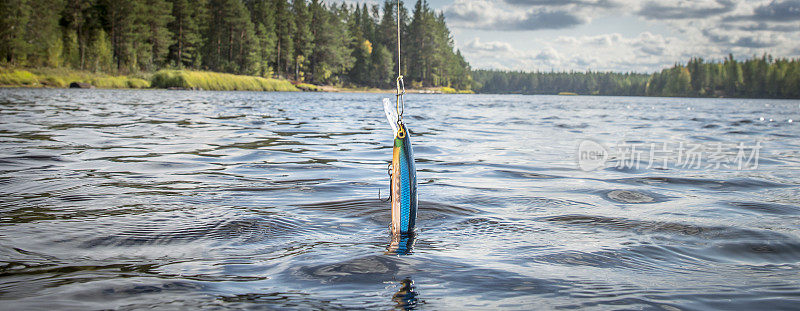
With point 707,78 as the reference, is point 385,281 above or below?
below

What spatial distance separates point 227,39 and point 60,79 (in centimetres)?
3444

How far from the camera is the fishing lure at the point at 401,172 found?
3160 mm

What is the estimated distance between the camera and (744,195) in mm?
5758

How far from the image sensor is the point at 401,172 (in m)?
3.24

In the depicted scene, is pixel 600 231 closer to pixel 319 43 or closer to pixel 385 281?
pixel 385 281

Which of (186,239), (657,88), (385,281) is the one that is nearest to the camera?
(385,281)

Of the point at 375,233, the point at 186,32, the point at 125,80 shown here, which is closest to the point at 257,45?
the point at 186,32

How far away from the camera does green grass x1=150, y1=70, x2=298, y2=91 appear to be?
49000 millimetres

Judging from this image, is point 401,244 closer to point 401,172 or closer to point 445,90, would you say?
point 401,172

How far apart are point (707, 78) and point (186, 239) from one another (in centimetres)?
16807

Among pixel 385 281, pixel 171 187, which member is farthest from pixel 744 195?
pixel 171 187

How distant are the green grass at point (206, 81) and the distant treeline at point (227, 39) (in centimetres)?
597

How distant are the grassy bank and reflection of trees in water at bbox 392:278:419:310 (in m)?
48.7

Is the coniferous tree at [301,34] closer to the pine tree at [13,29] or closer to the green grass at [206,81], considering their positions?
the green grass at [206,81]
